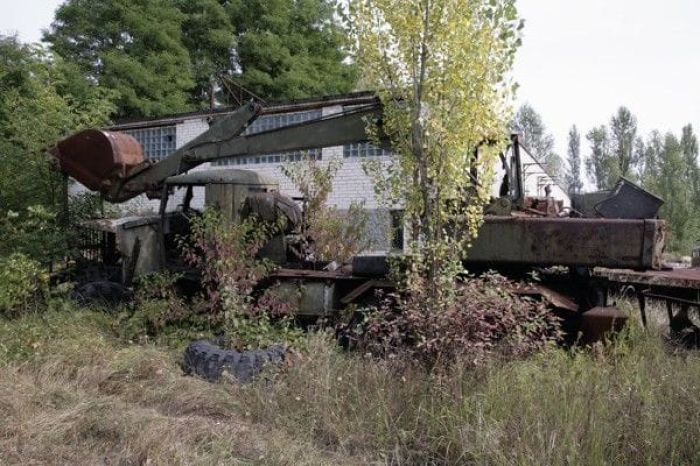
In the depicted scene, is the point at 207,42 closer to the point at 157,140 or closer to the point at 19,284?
the point at 157,140

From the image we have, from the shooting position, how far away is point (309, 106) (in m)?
17.3

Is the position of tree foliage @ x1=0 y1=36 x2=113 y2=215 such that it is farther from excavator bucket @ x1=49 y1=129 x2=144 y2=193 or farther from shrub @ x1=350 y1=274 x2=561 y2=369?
shrub @ x1=350 y1=274 x2=561 y2=369

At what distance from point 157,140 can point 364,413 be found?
18.8 meters

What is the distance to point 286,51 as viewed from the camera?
30094 mm

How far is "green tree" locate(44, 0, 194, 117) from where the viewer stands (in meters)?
27.9

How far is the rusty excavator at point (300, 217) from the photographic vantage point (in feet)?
21.2

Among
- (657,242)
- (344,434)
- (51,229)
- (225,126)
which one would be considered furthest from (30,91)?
(657,242)

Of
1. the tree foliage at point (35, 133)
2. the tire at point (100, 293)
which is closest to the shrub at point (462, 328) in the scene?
the tire at point (100, 293)

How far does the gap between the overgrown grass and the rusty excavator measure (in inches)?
50.9

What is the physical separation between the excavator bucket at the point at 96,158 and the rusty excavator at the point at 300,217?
0.05ft

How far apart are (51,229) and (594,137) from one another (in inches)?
3034

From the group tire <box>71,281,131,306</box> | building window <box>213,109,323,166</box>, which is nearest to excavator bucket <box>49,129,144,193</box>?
tire <box>71,281,131,306</box>

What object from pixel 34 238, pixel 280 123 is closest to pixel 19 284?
pixel 34 238

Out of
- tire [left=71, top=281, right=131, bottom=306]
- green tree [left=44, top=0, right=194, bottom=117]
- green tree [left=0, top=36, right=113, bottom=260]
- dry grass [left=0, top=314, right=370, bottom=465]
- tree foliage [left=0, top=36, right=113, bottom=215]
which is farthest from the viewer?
green tree [left=44, top=0, right=194, bottom=117]
